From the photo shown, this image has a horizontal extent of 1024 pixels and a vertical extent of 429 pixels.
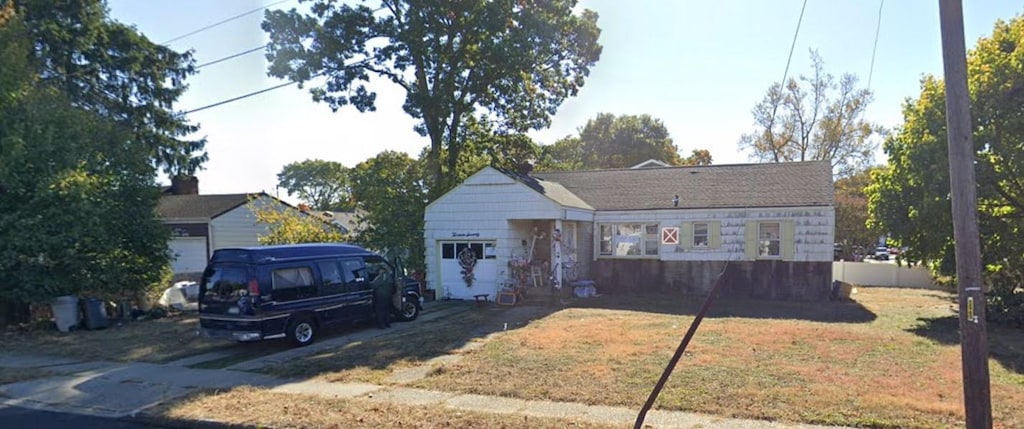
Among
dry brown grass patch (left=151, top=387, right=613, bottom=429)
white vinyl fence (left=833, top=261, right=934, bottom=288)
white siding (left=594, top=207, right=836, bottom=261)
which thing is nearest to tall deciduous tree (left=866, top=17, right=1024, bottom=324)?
white siding (left=594, top=207, right=836, bottom=261)

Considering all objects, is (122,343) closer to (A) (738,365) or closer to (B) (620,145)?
(A) (738,365)

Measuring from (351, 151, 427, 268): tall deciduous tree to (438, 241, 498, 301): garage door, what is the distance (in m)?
1.73

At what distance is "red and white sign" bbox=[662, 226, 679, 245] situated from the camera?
2045 cm

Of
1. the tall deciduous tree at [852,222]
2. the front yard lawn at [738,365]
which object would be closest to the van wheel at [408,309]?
the front yard lawn at [738,365]

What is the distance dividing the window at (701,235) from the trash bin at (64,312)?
17.5 metres

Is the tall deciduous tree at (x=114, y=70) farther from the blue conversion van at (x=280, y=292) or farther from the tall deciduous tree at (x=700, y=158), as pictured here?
the tall deciduous tree at (x=700, y=158)

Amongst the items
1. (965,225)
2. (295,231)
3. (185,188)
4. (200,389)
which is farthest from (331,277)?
(185,188)

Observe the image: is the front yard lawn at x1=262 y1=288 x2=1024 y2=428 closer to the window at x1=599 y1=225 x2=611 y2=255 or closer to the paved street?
the paved street

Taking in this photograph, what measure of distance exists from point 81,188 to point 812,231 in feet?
66.0

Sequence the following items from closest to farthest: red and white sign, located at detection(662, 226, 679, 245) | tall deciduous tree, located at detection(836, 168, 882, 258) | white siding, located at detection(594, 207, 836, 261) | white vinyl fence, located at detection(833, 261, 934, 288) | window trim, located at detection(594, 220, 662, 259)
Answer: white siding, located at detection(594, 207, 836, 261) < red and white sign, located at detection(662, 226, 679, 245) < window trim, located at detection(594, 220, 662, 259) < white vinyl fence, located at detection(833, 261, 934, 288) < tall deciduous tree, located at detection(836, 168, 882, 258)

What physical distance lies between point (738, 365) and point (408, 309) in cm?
854

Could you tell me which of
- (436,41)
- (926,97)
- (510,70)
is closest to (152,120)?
(436,41)

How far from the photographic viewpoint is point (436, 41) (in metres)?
23.6

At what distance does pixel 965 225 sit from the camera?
5.54 meters
